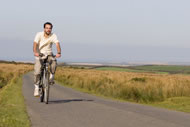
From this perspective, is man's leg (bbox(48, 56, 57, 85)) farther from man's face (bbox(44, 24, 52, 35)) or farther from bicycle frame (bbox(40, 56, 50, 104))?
man's face (bbox(44, 24, 52, 35))

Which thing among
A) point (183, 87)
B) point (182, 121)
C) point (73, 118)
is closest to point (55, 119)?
point (73, 118)

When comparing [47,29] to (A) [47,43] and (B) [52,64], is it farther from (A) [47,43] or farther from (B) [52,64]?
(B) [52,64]

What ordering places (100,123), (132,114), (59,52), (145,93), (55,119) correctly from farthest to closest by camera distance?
1. (145,93)
2. (59,52)
3. (132,114)
4. (55,119)
5. (100,123)

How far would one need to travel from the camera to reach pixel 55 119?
6.97 metres

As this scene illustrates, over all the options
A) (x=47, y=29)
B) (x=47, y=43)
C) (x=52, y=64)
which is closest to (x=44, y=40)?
(x=47, y=43)

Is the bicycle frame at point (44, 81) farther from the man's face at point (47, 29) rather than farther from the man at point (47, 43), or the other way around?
the man's face at point (47, 29)

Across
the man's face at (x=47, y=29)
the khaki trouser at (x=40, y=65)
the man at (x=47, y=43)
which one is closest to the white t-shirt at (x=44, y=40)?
the man at (x=47, y=43)

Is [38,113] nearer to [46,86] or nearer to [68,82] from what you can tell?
[46,86]

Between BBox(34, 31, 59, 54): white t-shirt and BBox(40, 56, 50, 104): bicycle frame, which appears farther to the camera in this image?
BBox(40, 56, 50, 104): bicycle frame

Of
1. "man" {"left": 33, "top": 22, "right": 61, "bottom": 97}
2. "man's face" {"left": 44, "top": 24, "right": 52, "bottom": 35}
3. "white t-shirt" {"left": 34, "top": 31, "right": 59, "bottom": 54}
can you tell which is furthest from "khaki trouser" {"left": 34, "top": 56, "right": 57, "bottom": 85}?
"man's face" {"left": 44, "top": 24, "right": 52, "bottom": 35}

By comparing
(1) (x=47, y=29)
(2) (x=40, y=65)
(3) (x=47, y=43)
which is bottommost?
(2) (x=40, y=65)

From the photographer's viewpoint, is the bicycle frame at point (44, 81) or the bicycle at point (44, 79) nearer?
the bicycle at point (44, 79)

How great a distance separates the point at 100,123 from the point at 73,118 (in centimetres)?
89

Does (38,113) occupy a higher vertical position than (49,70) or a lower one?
lower
